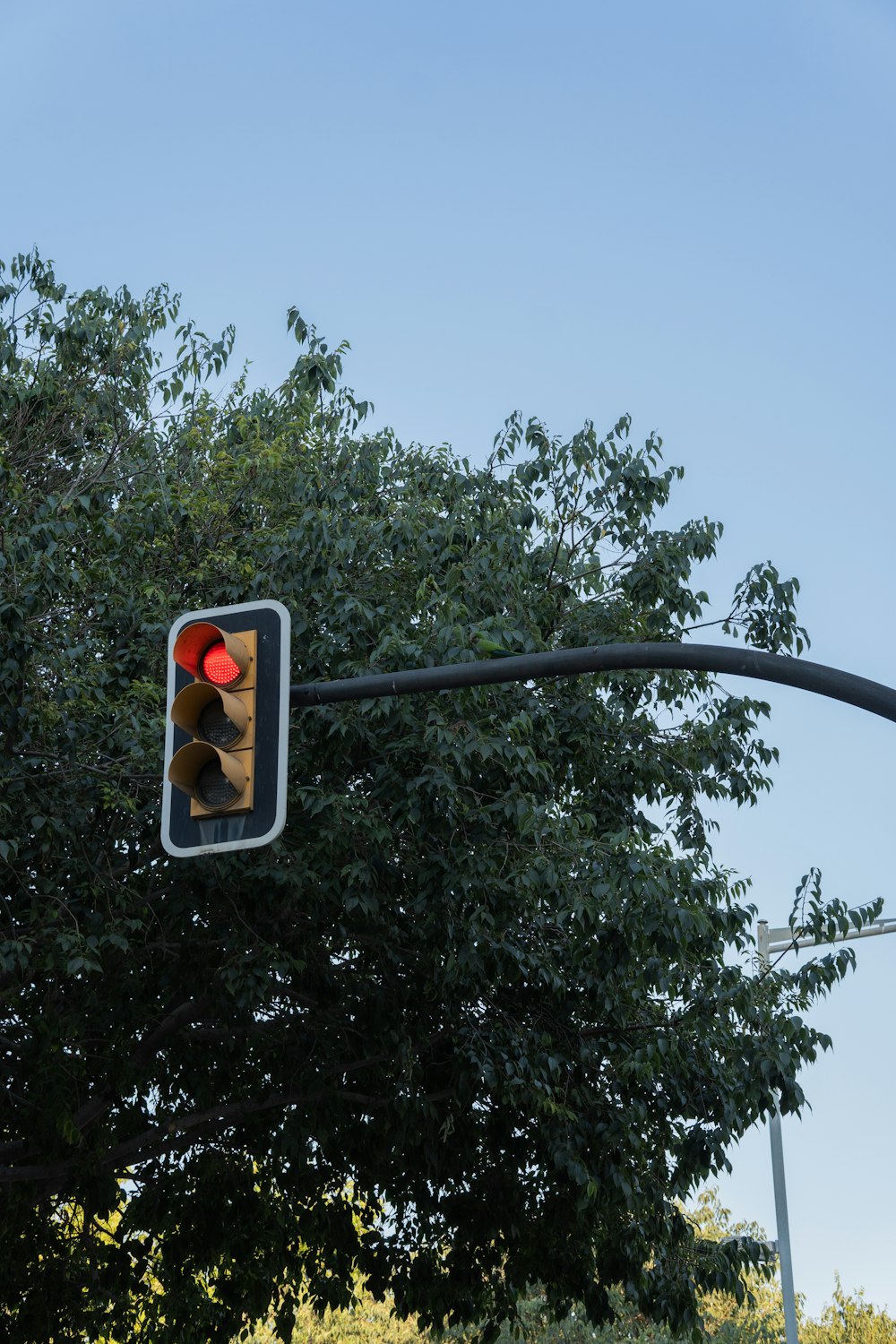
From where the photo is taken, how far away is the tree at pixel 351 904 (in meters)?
11.1

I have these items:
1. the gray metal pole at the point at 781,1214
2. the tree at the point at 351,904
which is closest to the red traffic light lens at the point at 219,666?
the tree at the point at 351,904

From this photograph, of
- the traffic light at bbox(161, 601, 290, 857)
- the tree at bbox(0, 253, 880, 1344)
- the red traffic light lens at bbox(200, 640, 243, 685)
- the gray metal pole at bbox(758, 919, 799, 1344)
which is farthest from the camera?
the gray metal pole at bbox(758, 919, 799, 1344)

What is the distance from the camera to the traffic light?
17.0 feet

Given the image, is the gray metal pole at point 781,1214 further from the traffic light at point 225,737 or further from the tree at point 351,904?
the traffic light at point 225,737

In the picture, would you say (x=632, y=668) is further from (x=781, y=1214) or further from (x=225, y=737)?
(x=781, y=1214)

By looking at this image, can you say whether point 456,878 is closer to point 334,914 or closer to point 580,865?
point 580,865

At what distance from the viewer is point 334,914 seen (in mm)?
12664

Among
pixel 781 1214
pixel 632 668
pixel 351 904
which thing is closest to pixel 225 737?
pixel 632 668

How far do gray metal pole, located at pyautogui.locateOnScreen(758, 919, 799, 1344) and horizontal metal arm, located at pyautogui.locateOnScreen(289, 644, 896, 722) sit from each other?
507 inches

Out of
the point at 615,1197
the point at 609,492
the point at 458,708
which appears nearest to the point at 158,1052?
the point at 615,1197

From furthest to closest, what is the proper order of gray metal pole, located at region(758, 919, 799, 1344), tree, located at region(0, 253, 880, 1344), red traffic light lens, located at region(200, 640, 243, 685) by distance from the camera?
gray metal pole, located at region(758, 919, 799, 1344) < tree, located at region(0, 253, 880, 1344) < red traffic light lens, located at region(200, 640, 243, 685)

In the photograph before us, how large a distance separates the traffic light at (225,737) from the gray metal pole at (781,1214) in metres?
13.6

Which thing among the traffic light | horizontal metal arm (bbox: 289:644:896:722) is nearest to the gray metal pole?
horizontal metal arm (bbox: 289:644:896:722)

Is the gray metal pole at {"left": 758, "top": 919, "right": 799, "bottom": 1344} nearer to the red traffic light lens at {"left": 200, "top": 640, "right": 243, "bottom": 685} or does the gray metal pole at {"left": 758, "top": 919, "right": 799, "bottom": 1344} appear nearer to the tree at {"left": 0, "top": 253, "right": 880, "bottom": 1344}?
the tree at {"left": 0, "top": 253, "right": 880, "bottom": 1344}
